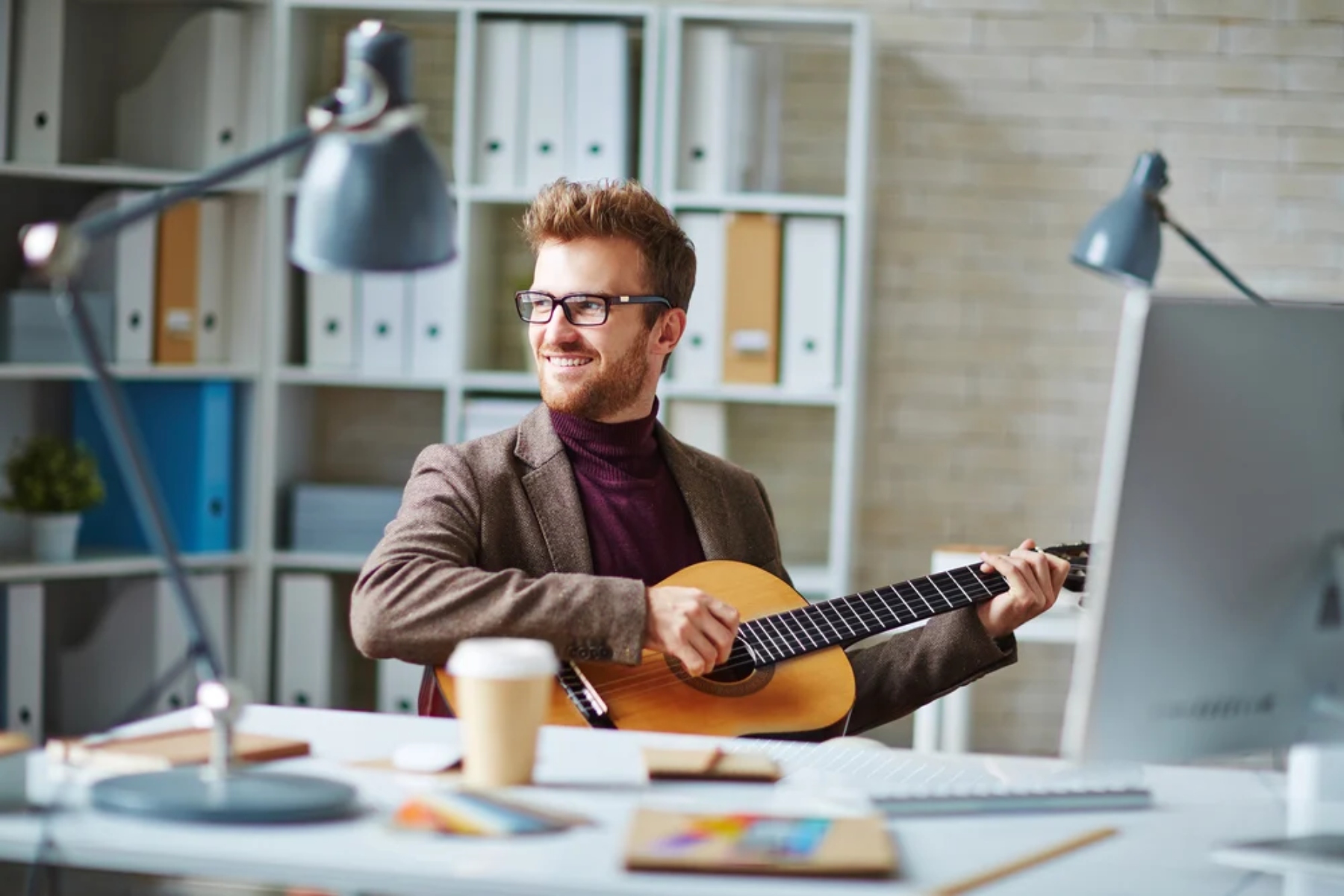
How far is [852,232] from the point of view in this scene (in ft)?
11.3

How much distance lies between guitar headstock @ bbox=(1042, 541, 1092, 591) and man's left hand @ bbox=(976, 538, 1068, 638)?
23mm

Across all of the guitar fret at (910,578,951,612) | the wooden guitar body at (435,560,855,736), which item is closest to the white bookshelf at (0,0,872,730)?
the guitar fret at (910,578,951,612)

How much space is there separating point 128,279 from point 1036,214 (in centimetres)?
213

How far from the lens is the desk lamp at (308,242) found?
3.92 feet

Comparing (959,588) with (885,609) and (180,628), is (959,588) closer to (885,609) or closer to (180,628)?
(885,609)

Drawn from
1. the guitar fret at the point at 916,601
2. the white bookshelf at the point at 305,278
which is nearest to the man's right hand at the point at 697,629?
the guitar fret at the point at 916,601

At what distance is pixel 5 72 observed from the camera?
127 inches

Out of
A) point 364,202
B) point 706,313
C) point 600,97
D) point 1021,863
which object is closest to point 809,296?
point 706,313

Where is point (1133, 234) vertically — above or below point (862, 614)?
above

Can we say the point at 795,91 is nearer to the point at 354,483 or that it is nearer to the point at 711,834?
the point at 354,483

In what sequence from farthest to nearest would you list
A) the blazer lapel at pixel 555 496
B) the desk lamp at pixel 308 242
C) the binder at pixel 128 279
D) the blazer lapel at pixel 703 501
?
1. the binder at pixel 128 279
2. the blazer lapel at pixel 703 501
3. the blazer lapel at pixel 555 496
4. the desk lamp at pixel 308 242

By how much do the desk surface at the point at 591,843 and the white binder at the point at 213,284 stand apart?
2.21 m

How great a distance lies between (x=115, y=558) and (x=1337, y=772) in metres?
2.73

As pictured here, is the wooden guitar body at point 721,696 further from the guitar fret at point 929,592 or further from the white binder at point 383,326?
the white binder at point 383,326
